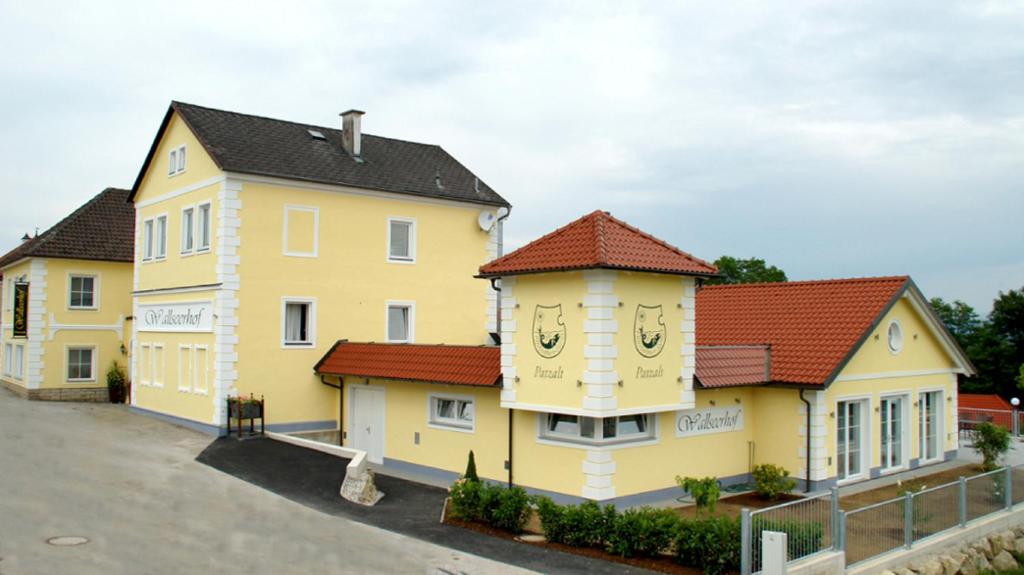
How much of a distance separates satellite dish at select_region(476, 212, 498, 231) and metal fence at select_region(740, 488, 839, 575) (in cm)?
1716

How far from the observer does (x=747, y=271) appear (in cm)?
6775

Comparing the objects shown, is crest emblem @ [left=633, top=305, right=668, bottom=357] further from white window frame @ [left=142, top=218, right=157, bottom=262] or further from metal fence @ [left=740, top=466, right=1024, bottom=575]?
white window frame @ [left=142, top=218, right=157, bottom=262]

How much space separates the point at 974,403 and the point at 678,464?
3019 cm

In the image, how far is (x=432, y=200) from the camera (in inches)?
1098

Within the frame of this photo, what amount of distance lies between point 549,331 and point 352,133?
45.3 ft

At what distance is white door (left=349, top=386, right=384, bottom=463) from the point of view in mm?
22109

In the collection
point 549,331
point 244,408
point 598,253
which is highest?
point 598,253

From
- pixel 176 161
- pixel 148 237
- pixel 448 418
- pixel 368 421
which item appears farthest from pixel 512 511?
pixel 148 237

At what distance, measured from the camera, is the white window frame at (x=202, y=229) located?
80.1 feet

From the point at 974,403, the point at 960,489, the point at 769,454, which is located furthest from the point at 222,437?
the point at 974,403

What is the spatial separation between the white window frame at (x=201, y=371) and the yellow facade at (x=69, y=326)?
9907 millimetres

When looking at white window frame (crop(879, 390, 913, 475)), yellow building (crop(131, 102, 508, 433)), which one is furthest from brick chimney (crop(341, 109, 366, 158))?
white window frame (crop(879, 390, 913, 475))

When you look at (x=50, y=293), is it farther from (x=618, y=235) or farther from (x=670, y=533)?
(x=670, y=533)

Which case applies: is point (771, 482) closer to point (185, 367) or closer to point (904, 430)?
point (904, 430)
